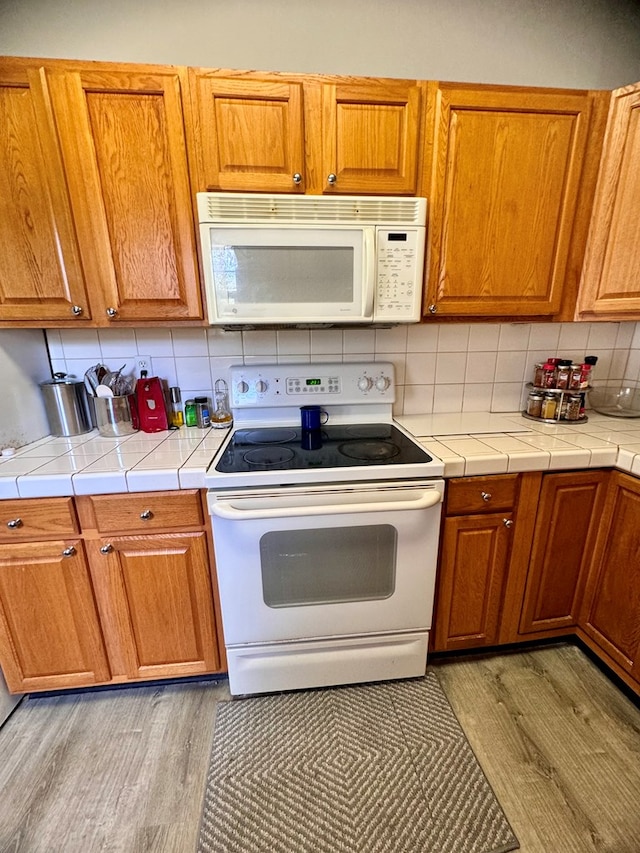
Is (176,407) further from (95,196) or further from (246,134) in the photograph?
(246,134)

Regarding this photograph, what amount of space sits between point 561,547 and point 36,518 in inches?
73.9

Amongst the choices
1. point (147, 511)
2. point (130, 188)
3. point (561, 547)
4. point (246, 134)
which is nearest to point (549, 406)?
point (561, 547)

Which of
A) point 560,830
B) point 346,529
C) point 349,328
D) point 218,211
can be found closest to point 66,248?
point 218,211

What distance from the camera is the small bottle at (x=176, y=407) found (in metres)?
1.69

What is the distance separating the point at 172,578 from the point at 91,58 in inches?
73.6

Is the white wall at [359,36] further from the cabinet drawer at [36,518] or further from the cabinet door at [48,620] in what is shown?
the cabinet door at [48,620]

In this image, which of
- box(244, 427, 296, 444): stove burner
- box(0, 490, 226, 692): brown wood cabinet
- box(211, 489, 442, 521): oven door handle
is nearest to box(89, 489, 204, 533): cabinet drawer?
box(0, 490, 226, 692): brown wood cabinet

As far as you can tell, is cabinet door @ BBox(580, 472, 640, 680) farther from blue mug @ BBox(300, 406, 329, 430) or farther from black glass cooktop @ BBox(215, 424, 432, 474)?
blue mug @ BBox(300, 406, 329, 430)

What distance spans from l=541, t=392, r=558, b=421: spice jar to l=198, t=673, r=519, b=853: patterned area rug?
125cm

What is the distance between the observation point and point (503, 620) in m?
1.51

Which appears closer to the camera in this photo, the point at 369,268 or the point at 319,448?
the point at 369,268

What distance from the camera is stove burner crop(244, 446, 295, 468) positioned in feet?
4.20

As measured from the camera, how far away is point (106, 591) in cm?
129

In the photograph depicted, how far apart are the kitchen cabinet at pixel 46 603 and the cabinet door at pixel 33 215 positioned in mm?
692
